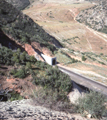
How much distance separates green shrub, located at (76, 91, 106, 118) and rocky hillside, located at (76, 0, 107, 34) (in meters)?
58.6

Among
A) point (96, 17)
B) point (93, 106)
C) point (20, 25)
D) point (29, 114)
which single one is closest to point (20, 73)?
point (29, 114)

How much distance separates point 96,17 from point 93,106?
72097 mm

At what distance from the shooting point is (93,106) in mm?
7621

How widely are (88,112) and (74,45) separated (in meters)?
38.5

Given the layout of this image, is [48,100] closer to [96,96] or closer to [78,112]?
[78,112]

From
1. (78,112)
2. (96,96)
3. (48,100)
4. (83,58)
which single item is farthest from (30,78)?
(83,58)

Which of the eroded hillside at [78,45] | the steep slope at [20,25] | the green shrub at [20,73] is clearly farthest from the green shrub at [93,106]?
A: the steep slope at [20,25]

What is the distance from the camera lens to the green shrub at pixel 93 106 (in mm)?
7590

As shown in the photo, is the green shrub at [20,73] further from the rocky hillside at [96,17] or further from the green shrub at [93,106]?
the rocky hillside at [96,17]

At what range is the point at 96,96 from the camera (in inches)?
326

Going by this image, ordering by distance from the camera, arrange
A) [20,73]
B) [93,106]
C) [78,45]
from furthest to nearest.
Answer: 1. [78,45]
2. [20,73]
3. [93,106]

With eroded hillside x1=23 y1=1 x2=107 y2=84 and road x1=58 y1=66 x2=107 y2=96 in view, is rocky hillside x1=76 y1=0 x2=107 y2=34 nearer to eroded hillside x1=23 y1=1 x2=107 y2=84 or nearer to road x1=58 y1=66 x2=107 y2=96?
eroded hillside x1=23 y1=1 x2=107 y2=84

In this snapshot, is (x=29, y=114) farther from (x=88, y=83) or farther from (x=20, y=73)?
(x=88, y=83)

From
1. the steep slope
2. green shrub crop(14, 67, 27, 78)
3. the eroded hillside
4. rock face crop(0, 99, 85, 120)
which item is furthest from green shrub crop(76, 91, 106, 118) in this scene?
the steep slope
